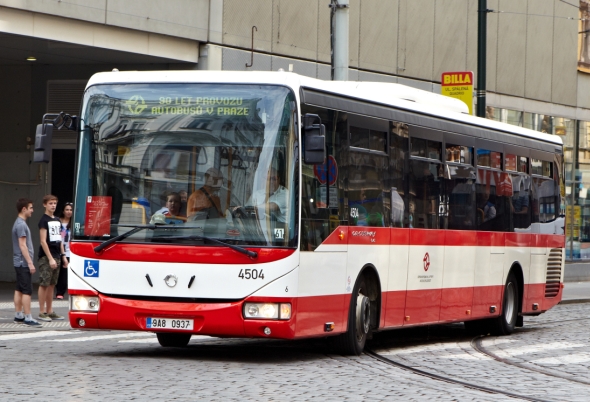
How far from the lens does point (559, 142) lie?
62.9 feet

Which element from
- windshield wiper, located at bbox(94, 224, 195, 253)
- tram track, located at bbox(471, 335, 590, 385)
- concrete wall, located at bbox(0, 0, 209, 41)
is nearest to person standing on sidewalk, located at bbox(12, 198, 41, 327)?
concrete wall, located at bbox(0, 0, 209, 41)

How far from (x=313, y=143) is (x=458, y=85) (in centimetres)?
1483

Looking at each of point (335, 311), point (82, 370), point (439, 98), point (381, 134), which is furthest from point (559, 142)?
point (82, 370)

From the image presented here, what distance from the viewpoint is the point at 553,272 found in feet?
62.1

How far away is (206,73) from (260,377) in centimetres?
312

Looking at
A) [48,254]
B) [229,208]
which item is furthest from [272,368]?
[48,254]

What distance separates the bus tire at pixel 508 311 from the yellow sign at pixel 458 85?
27.9 ft

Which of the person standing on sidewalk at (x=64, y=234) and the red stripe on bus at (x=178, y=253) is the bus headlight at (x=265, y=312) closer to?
the red stripe on bus at (x=178, y=253)

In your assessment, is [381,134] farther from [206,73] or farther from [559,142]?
[559,142]

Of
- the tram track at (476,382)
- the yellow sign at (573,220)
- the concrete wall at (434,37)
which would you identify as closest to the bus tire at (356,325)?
the tram track at (476,382)

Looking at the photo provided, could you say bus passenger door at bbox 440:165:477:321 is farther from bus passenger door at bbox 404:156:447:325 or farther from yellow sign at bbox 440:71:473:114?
yellow sign at bbox 440:71:473:114

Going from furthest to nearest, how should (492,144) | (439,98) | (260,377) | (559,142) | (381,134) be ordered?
(559,142) < (492,144) < (439,98) < (381,134) < (260,377)

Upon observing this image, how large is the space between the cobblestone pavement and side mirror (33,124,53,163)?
6.35 feet

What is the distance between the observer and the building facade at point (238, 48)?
21422 mm
